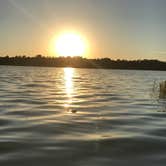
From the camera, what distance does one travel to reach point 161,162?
10.5 metres

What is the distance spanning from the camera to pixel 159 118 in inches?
771

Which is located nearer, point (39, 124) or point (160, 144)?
point (160, 144)

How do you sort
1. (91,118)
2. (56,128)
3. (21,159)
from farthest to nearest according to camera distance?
(91,118) < (56,128) < (21,159)

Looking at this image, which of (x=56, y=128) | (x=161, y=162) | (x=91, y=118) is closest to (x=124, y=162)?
(x=161, y=162)

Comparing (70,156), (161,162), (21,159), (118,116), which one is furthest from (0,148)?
(118,116)

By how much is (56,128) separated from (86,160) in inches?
199

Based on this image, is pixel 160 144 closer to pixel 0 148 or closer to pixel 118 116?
pixel 0 148

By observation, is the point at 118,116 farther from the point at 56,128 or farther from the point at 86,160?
the point at 86,160

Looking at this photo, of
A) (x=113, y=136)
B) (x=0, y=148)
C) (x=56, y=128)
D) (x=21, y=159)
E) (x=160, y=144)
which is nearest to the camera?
(x=21, y=159)

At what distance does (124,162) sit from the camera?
10.5 meters

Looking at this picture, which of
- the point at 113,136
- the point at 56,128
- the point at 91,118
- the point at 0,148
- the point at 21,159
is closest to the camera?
the point at 21,159

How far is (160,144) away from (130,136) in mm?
1479

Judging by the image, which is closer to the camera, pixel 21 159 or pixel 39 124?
pixel 21 159

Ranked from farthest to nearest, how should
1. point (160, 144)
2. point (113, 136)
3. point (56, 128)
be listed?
point (56, 128) < point (113, 136) < point (160, 144)
